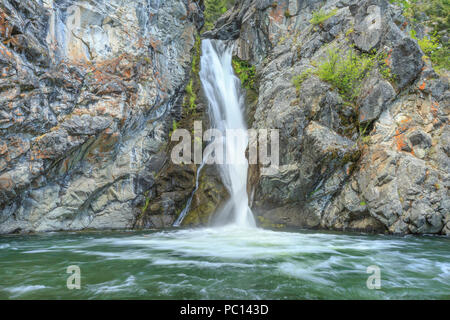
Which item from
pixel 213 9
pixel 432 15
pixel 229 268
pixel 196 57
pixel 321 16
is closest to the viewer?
pixel 229 268

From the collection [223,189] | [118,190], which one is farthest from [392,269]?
[118,190]

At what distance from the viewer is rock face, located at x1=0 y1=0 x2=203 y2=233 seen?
8070 mm

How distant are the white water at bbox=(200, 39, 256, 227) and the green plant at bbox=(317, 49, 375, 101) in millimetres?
4717

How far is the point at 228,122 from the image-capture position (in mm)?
13516

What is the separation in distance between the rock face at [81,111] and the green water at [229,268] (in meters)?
2.34

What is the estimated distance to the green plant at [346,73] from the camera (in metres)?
10.0

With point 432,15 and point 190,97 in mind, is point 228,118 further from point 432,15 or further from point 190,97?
point 432,15

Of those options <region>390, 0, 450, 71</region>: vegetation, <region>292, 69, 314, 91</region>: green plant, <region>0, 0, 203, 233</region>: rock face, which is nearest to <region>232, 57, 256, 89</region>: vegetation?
<region>292, 69, 314, 91</region>: green plant

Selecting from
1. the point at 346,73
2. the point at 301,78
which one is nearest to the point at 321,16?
the point at 301,78

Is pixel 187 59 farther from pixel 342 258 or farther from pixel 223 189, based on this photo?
pixel 342 258

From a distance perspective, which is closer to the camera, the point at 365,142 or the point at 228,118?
the point at 365,142

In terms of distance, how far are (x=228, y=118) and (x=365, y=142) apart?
6792 mm

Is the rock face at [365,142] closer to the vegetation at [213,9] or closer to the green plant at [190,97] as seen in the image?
the green plant at [190,97]
